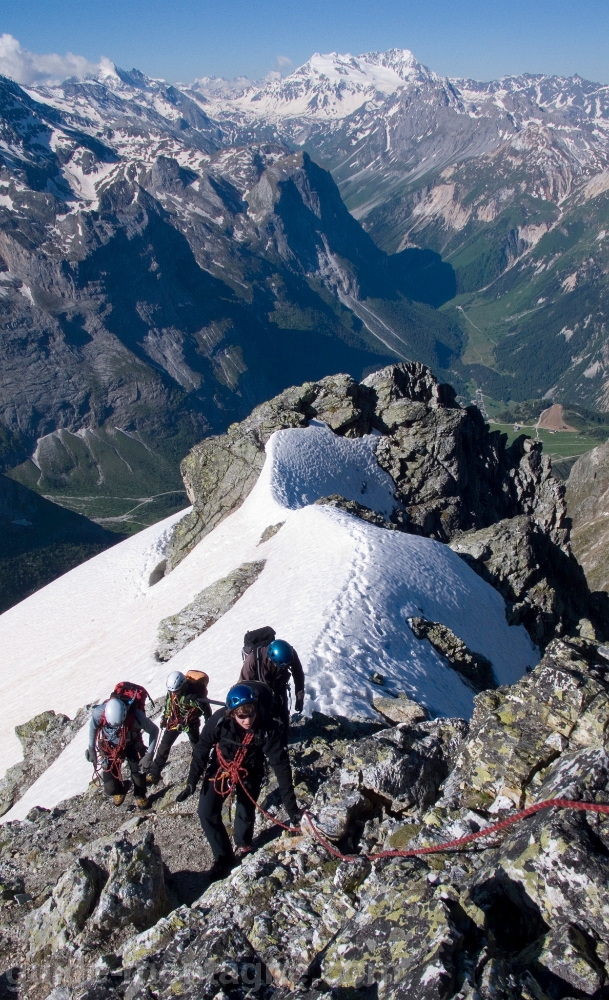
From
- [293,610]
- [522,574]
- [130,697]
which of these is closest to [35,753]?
[293,610]

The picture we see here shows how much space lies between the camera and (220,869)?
12359mm

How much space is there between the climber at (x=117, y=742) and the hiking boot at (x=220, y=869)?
12.5ft

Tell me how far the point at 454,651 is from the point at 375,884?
18.1m

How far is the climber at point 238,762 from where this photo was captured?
12.1m

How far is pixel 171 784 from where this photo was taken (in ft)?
53.0

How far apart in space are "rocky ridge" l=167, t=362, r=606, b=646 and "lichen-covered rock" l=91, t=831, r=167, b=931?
30.2m

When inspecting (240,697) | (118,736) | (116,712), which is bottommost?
(118,736)

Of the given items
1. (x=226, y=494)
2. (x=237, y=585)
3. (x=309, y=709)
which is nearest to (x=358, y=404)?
(x=226, y=494)

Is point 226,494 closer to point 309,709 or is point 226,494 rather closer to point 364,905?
point 309,709

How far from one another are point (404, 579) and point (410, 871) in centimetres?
2027

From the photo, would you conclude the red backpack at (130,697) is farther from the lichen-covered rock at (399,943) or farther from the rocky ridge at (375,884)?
the lichen-covered rock at (399,943)

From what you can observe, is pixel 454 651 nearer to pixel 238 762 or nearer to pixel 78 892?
pixel 238 762

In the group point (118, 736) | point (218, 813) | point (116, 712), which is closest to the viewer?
point (218, 813)

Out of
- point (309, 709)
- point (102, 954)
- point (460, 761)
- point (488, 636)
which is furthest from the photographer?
point (488, 636)
